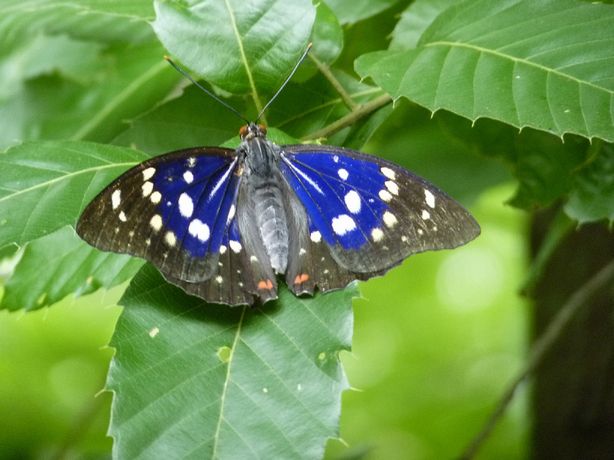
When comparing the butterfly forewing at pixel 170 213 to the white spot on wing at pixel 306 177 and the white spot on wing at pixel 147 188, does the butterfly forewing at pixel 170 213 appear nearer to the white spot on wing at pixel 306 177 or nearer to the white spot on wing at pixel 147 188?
the white spot on wing at pixel 147 188

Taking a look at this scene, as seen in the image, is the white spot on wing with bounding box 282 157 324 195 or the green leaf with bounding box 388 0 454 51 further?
the green leaf with bounding box 388 0 454 51

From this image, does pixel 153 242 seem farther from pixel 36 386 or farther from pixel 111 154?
pixel 36 386

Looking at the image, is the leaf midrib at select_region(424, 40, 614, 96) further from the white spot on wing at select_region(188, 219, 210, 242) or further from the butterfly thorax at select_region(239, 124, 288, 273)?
the white spot on wing at select_region(188, 219, 210, 242)

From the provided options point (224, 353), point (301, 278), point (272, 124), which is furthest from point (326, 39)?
point (224, 353)

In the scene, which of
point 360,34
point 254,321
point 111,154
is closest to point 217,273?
point 254,321

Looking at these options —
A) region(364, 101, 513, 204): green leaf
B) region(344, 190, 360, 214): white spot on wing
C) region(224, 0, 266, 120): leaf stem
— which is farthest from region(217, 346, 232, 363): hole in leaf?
region(364, 101, 513, 204): green leaf

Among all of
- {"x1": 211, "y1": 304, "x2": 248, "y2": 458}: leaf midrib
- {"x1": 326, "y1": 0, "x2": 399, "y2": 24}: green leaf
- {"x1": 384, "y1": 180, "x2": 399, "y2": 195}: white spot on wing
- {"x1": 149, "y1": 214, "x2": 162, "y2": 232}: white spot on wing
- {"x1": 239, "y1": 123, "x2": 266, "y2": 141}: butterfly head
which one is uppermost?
{"x1": 326, "y1": 0, "x2": 399, "y2": 24}: green leaf

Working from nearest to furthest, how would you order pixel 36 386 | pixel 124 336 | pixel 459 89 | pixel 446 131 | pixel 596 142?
pixel 124 336
pixel 459 89
pixel 596 142
pixel 446 131
pixel 36 386
